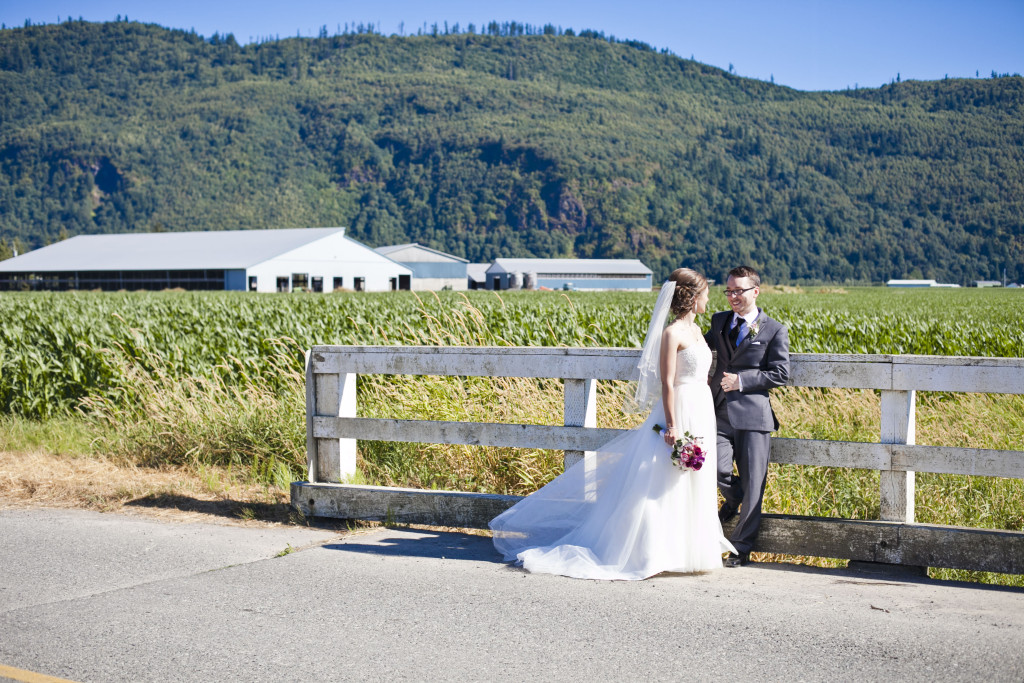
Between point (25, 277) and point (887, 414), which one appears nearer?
point (887, 414)

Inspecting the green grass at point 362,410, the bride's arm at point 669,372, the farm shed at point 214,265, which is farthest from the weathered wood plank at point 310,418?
the farm shed at point 214,265

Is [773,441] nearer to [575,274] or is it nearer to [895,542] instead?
[895,542]

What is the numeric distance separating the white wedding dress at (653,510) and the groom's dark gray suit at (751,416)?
0.48 ft

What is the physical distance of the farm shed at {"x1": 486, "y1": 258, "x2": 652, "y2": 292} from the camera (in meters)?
115

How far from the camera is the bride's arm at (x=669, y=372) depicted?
17.5 feet

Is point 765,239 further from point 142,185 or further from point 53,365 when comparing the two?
point 53,365

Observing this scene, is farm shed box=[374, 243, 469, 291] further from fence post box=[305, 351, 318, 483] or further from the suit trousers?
the suit trousers

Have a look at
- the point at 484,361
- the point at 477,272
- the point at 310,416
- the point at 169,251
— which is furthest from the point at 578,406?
the point at 477,272

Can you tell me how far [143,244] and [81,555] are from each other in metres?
85.5

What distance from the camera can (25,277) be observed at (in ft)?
270

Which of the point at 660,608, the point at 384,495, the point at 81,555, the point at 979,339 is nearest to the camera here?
the point at 660,608

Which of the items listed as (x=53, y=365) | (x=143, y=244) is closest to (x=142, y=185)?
(x=143, y=244)

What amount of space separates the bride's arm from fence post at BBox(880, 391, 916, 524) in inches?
47.2

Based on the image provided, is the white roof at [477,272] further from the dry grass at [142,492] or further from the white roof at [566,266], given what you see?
the dry grass at [142,492]
